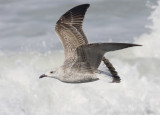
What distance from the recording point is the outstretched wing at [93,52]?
16.5 metres

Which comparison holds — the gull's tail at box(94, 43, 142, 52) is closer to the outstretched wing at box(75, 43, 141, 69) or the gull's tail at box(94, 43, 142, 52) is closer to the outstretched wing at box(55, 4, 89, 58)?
the outstretched wing at box(75, 43, 141, 69)

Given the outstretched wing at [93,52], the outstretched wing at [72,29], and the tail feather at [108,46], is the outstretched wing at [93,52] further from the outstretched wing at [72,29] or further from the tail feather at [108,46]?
the outstretched wing at [72,29]

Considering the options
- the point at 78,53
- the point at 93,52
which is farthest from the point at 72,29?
the point at 93,52

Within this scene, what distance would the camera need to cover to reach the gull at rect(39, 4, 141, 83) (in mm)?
17131

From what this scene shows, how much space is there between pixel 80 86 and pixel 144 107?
367cm

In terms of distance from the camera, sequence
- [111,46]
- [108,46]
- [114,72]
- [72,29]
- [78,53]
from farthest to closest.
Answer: [72,29], [114,72], [78,53], [108,46], [111,46]

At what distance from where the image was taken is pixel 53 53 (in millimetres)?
38531

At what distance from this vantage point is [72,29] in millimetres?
20125

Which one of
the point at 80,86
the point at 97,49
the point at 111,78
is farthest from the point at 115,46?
the point at 80,86

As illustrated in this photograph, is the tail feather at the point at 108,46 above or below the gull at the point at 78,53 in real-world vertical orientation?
above

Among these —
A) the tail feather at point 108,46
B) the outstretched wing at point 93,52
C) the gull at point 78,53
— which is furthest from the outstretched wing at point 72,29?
the tail feather at point 108,46

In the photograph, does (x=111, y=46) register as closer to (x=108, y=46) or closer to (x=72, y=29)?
(x=108, y=46)

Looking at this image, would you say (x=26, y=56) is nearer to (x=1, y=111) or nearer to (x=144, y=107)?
(x=1, y=111)

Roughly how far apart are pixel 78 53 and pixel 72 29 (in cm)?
249
